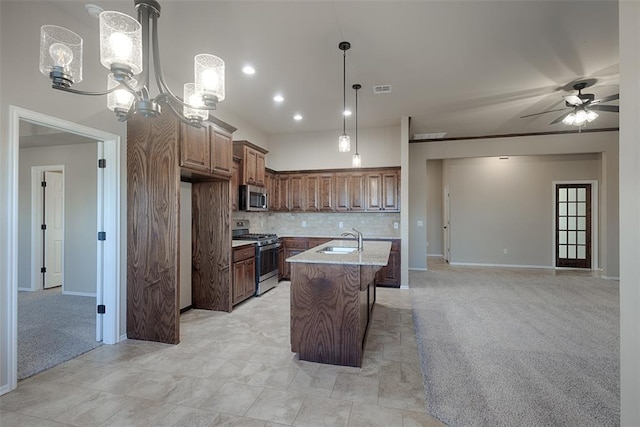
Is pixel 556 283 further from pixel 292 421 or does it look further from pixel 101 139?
pixel 101 139

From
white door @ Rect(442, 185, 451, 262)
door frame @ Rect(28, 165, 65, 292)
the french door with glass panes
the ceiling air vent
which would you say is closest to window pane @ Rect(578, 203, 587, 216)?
the french door with glass panes

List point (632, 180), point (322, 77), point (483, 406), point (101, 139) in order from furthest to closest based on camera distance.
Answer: point (322, 77) < point (101, 139) < point (483, 406) < point (632, 180)

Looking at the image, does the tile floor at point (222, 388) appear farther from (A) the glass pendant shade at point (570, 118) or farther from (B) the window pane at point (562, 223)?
(B) the window pane at point (562, 223)

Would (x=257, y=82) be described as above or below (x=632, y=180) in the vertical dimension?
above

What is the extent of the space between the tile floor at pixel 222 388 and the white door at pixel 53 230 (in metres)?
3.67

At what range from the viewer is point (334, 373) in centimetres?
255

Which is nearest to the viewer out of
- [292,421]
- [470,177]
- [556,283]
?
[292,421]

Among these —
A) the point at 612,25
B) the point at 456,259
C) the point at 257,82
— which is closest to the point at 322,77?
the point at 257,82

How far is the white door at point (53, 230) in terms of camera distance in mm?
5469

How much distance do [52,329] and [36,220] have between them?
3049 millimetres

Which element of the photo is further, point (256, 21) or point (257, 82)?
point (257, 82)

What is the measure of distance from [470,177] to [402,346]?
19.6 ft

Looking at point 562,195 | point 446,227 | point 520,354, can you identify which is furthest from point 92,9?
point 562,195

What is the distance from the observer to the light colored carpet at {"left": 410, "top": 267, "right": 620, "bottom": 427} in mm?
2066
